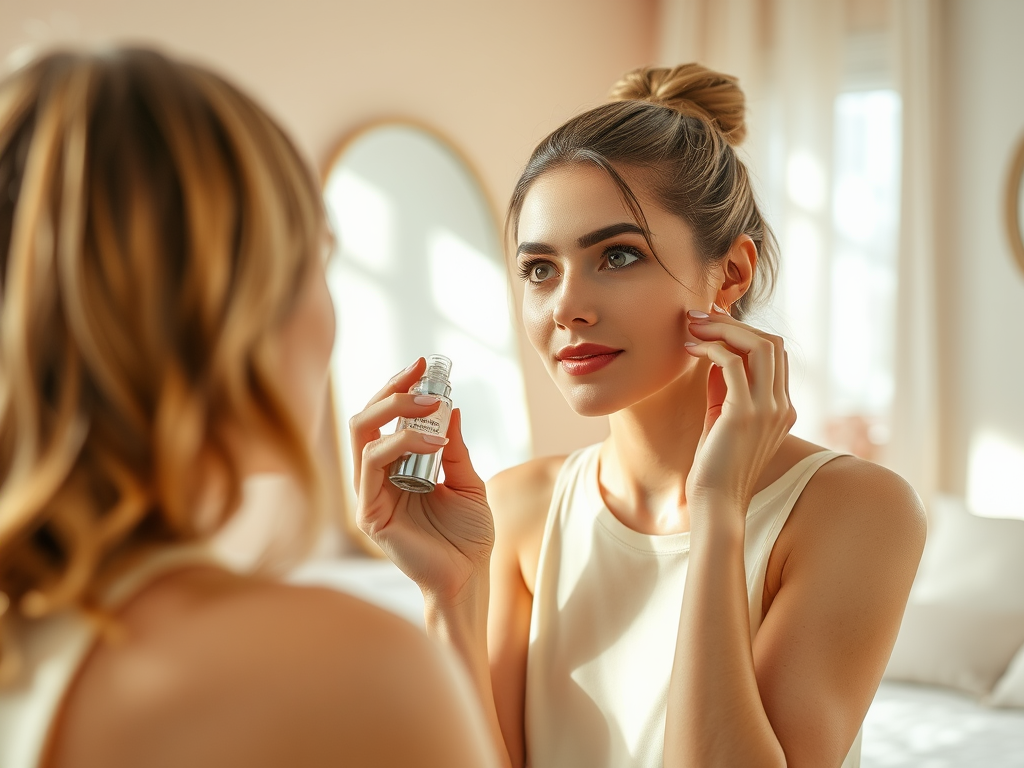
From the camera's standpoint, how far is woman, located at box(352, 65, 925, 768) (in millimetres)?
1026

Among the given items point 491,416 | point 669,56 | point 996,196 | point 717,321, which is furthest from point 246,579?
point 669,56

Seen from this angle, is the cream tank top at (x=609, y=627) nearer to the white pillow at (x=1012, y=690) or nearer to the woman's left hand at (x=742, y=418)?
the woman's left hand at (x=742, y=418)

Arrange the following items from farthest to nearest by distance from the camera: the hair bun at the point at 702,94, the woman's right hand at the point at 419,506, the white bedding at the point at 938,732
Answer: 1. the white bedding at the point at 938,732
2. the hair bun at the point at 702,94
3. the woman's right hand at the point at 419,506

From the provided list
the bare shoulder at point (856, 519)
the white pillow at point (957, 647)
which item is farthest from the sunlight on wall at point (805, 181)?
the bare shoulder at point (856, 519)

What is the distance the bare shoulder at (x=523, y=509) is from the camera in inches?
57.1

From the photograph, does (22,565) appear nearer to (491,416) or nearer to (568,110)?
(491,416)

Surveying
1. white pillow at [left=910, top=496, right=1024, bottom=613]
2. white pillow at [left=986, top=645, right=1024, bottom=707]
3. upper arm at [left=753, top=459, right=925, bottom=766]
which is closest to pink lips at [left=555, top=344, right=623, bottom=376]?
upper arm at [left=753, top=459, right=925, bottom=766]

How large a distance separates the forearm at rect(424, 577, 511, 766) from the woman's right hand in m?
0.01

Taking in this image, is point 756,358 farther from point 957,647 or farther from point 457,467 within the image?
point 957,647

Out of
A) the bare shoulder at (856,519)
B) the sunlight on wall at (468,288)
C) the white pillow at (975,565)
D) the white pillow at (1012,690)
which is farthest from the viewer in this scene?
the sunlight on wall at (468,288)

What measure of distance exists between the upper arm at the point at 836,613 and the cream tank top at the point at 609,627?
0.21ft

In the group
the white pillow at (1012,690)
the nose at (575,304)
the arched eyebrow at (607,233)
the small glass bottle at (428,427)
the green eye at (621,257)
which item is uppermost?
the arched eyebrow at (607,233)

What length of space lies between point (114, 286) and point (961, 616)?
256 centimetres

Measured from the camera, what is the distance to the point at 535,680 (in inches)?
52.7
